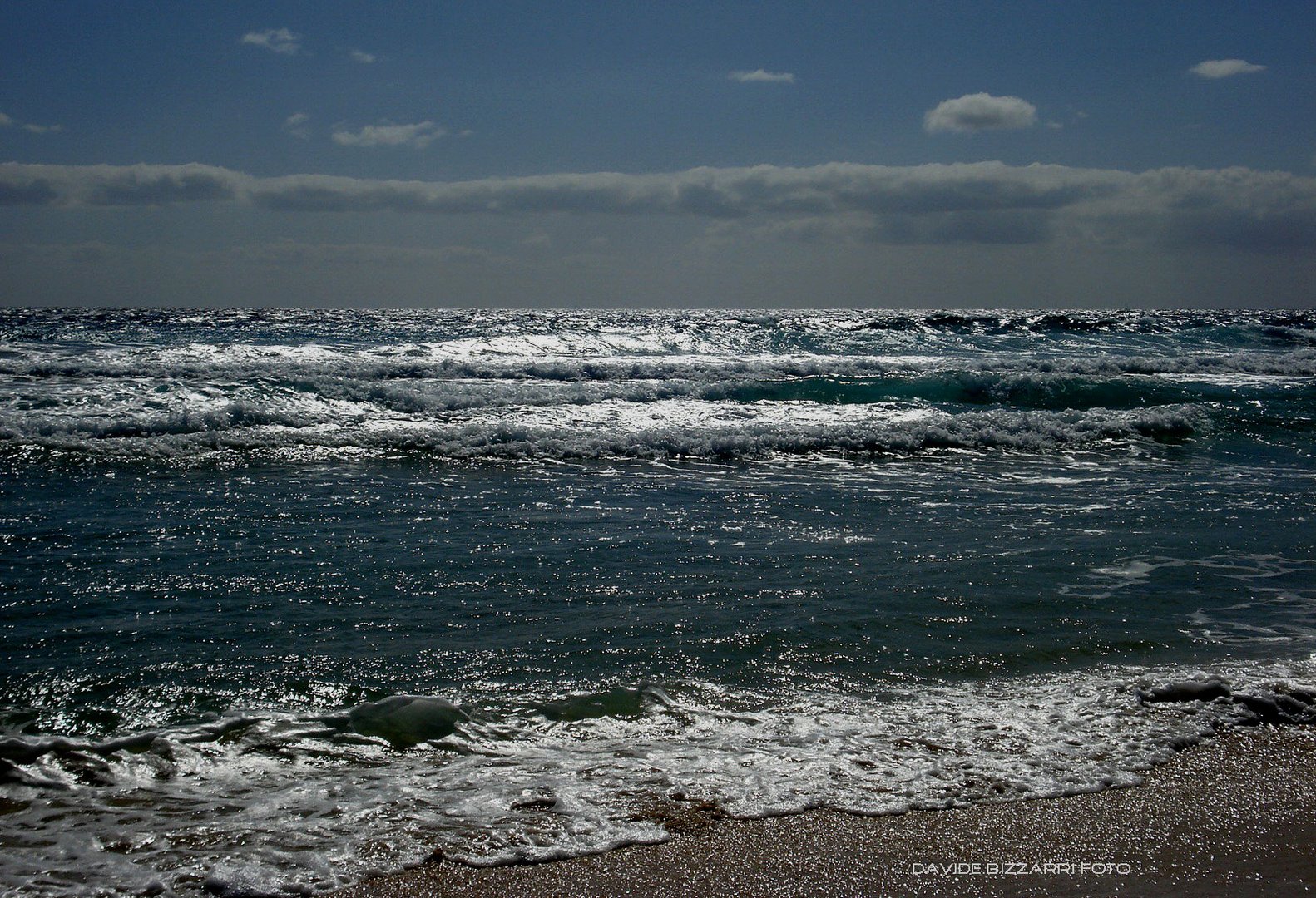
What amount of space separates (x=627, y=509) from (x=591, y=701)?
15.7 ft

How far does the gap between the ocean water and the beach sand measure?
0.40ft

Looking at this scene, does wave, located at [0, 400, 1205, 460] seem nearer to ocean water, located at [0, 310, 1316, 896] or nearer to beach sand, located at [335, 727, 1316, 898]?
ocean water, located at [0, 310, 1316, 896]

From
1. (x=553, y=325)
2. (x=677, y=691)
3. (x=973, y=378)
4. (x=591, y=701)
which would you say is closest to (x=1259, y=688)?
(x=677, y=691)

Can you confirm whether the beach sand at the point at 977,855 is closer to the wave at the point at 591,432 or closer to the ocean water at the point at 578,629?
the ocean water at the point at 578,629

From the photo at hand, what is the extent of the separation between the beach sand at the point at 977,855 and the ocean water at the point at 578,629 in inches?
4.8

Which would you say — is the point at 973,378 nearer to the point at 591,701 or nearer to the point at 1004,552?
the point at 1004,552

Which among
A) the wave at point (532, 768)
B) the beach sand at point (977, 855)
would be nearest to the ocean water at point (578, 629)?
the wave at point (532, 768)

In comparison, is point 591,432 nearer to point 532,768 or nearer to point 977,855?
point 532,768

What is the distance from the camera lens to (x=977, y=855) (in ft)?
10.7

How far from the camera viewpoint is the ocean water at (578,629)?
3574mm

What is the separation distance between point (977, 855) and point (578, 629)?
9.40 feet

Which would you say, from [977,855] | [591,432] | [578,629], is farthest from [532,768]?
[591,432]

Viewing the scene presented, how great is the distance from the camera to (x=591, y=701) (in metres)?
4.50

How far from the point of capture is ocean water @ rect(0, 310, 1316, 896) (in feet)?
11.7
